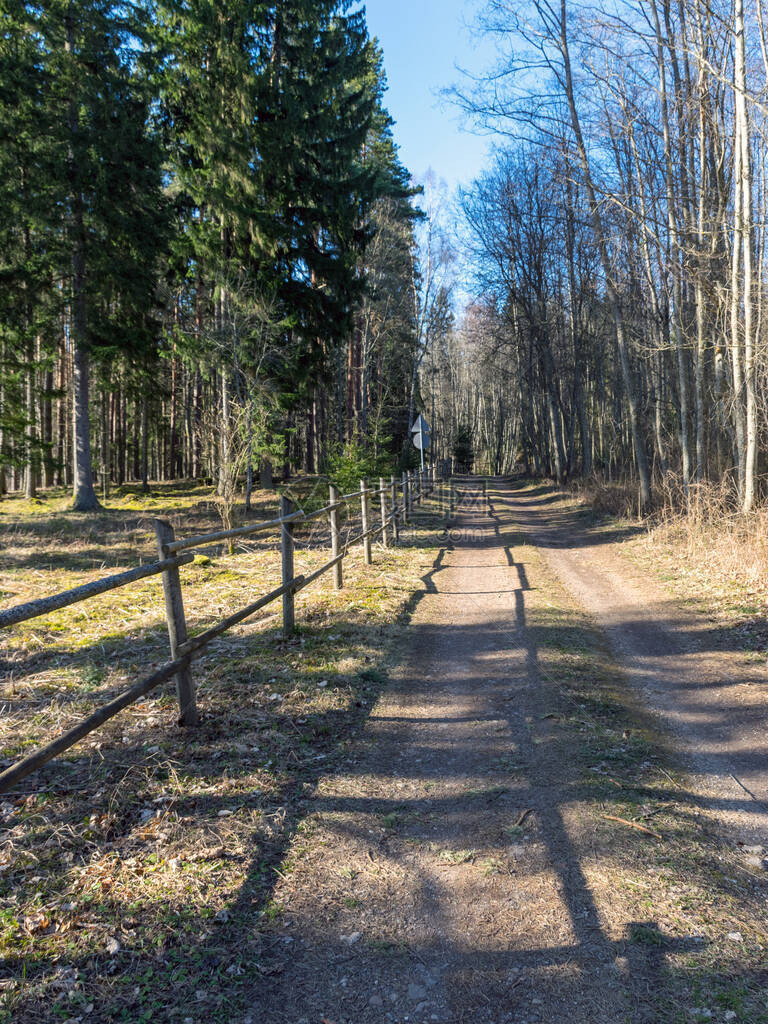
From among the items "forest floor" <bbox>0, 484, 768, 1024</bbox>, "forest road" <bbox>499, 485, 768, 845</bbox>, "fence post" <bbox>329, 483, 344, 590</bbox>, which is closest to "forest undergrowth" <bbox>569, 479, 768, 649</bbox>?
"forest road" <bbox>499, 485, 768, 845</bbox>

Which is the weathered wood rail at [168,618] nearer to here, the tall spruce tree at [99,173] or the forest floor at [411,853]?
the forest floor at [411,853]

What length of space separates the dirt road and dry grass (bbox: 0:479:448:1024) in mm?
238

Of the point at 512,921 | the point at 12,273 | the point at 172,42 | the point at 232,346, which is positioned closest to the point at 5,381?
the point at 12,273

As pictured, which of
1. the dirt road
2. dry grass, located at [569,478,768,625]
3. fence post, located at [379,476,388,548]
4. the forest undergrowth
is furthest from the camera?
fence post, located at [379,476,388,548]

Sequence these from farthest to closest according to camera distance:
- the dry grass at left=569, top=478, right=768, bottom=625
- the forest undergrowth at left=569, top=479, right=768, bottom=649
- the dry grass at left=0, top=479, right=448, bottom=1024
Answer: the dry grass at left=569, top=478, right=768, bottom=625
the forest undergrowth at left=569, top=479, right=768, bottom=649
the dry grass at left=0, top=479, right=448, bottom=1024

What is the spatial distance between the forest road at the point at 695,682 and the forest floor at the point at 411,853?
30mm

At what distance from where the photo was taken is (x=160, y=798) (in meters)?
3.57

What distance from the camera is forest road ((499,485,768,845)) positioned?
12.0ft

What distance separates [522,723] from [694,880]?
71.8 inches

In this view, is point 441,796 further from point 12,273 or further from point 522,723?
point 12,273

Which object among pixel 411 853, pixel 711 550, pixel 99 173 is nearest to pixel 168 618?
→ pixel 411 853

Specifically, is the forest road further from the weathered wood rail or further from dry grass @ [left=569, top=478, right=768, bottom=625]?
the weathered wood rail

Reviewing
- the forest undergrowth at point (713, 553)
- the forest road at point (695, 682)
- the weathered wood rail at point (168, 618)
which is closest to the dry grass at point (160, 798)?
the weathered wood rail at point (168, 618)

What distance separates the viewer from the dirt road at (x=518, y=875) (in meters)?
2.26
